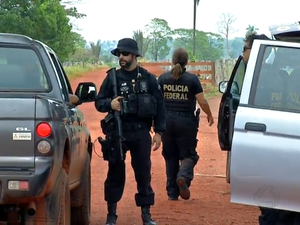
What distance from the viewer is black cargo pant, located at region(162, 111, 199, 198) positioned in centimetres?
941


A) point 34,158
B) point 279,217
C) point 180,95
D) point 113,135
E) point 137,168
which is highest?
point 180,95

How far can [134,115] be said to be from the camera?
300 inches

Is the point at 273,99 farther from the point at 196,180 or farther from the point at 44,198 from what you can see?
the point at 196,180

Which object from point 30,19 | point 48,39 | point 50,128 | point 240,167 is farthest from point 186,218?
Result: point 48,39

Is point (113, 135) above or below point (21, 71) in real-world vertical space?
below

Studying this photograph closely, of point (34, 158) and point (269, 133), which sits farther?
point (269, 133)

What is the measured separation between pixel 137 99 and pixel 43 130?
2.32 meters

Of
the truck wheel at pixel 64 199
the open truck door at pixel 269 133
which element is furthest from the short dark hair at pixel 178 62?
the truck wheel at pixel 64 199

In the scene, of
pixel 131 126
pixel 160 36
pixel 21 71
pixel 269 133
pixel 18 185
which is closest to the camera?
pixel 18 185

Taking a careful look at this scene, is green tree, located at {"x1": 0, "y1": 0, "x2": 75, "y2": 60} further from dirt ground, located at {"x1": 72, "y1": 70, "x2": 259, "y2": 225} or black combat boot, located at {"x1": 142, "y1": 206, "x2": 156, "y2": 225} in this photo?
black combat boot, located at {"x1": 142, "y1": 206, "x2": 156, "y2": 225}

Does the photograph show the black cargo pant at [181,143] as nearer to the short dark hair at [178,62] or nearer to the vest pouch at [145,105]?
the short dark hair at [178,62]

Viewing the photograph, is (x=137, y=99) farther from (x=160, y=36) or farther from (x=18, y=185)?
(x=160, y=36)

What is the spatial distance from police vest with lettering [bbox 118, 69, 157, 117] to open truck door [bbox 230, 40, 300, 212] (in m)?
1.74

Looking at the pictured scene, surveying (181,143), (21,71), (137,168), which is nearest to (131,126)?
(137,168)
